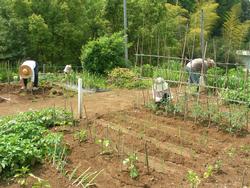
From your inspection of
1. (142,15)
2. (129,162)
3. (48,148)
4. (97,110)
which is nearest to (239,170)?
(129,162)

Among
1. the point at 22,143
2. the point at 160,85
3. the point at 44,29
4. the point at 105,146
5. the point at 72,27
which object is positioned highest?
the point at 72,27

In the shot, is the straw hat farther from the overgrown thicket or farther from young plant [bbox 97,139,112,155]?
young plant [bbox 97,139,112,155]

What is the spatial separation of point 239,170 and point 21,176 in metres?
2.61

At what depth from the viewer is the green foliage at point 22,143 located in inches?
174

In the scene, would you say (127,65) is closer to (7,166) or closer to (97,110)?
(97,110)

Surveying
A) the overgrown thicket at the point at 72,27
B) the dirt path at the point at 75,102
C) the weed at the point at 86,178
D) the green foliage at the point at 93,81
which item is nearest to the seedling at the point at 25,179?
the weed at the point at 86,178

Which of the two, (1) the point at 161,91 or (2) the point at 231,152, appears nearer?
(2) the point at 231,152

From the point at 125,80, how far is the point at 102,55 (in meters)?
1.28

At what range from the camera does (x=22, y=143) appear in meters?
4.65

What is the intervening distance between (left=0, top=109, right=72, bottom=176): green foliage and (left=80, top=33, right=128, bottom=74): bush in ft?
18.4

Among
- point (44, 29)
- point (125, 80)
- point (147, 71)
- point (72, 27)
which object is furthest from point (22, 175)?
point (72, 27)

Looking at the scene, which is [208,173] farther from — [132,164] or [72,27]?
[72,27]

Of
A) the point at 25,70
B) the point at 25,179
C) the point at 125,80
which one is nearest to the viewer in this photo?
the point at 25,179

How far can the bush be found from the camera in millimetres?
11462
